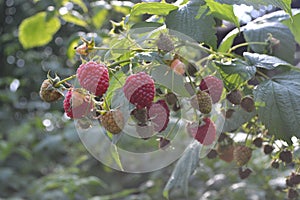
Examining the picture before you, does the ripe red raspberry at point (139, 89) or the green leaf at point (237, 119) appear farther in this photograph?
the green leaf at point (237, 119)

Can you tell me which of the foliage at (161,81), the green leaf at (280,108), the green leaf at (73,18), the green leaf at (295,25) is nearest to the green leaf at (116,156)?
the foliage at (161,81)

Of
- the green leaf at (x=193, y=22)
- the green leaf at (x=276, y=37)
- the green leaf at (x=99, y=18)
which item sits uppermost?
the green leaf at (x=193, y=22)

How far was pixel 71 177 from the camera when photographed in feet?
5.96

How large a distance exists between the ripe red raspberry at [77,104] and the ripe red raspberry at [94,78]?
18 millimetres

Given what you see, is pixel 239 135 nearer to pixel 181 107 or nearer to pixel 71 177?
pixel 181 107

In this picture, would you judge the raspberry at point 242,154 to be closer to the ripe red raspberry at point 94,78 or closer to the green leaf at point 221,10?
the green leaf at point 221,10

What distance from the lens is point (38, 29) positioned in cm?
185

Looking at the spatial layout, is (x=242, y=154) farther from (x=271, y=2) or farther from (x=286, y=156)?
(x=271, y=2)

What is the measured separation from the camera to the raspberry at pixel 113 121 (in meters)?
0.64

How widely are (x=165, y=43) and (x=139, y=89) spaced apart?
0.37 feet

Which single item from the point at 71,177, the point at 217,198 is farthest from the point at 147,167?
the point at 217,198

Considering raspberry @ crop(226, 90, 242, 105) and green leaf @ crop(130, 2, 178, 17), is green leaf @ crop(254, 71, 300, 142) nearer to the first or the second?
raspberry @ crop(226, 90, 242, 105)

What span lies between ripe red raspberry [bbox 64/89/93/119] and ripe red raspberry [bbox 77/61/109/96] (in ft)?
0.06

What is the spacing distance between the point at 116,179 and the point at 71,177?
95 cm
